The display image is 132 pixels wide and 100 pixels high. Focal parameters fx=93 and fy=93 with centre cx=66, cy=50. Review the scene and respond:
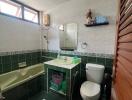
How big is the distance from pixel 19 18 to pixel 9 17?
275 mm

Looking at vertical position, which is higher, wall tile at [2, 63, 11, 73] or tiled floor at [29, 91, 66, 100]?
wall tile at [2, 63, 11, 73]

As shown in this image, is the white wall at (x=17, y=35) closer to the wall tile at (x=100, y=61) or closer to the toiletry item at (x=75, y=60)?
the toiletry item at (x=75, y=60)

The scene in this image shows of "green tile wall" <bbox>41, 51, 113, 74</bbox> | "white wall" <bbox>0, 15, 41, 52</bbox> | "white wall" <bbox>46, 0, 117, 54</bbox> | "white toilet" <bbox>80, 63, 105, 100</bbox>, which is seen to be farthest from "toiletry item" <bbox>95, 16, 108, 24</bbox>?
"white wall" <bbox>0, 15, 41, 52</bbox>

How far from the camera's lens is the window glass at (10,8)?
2.14m

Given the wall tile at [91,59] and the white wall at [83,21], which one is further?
the wall tile at [91,59]

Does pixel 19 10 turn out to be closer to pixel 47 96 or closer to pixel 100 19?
pixel 100 19

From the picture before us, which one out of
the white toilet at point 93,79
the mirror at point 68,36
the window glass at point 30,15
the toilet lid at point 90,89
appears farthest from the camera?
the window glass at point 30,15

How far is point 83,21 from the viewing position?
243cm

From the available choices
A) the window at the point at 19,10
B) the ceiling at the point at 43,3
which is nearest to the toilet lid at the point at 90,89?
Result: the ceiling at the point at 43,3

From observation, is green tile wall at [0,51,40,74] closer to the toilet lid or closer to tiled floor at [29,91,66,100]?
tiled floor at [29,91,66,100]

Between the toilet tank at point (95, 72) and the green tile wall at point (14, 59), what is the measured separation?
1.73 metres

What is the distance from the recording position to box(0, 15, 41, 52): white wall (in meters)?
2.18

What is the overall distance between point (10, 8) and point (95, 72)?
8.44ft

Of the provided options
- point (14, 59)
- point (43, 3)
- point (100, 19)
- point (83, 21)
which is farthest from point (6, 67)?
point (100, 19)
